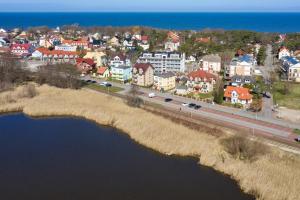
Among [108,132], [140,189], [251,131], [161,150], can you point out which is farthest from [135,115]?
[140,189]

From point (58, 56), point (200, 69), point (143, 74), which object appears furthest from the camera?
point (58, 56)

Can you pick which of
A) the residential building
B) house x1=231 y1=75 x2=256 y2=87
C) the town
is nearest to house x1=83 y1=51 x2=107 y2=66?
the town

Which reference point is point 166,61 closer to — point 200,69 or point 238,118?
point 200,69

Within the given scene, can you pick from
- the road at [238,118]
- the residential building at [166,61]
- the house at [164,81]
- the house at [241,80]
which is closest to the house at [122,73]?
the residential building at [166,61]

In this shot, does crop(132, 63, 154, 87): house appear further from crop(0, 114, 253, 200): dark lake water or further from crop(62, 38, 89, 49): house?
crop(62, 38, 89, 49): house

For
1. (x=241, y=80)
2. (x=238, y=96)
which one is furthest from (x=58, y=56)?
(x=238, y=96)
